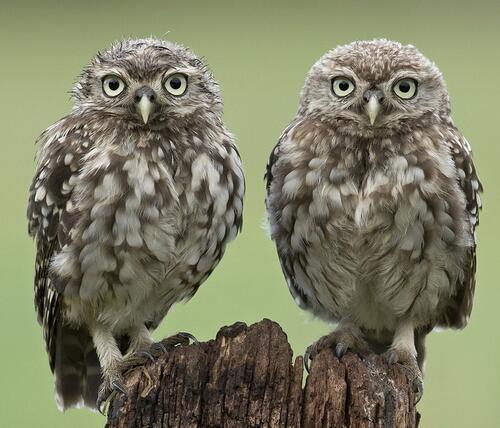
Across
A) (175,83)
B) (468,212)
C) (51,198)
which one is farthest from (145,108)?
(468,212)

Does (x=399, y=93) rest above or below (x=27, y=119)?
below

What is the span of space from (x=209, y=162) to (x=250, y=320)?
3091mm

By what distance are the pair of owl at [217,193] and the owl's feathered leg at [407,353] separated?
15 millimetres

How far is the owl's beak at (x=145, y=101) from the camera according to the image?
591 centimetres

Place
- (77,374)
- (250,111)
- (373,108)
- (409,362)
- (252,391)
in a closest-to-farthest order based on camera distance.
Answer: (252,391)
(373,108)
(409,362)
(77,374)
(250,111)

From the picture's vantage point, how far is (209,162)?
6156mm

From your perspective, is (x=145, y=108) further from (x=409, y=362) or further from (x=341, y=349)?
(x=409, y=362)

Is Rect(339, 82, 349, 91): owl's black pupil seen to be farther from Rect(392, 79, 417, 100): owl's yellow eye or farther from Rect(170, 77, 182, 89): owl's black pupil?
Rect(170, 77, 182, 89): owl's black pupil

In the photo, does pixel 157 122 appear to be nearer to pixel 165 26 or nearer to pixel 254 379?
pixel 254 379

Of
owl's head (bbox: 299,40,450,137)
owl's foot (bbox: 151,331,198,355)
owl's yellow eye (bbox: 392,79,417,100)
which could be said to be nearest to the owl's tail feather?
owl's foot (bbox: 151,331,198,355)

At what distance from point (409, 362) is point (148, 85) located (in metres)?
1.80

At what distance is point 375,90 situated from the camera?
611cm

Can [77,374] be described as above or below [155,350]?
above

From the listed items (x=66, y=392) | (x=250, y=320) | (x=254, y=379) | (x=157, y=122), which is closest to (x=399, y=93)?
(x=157, y=122)
